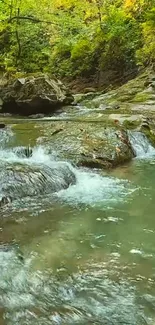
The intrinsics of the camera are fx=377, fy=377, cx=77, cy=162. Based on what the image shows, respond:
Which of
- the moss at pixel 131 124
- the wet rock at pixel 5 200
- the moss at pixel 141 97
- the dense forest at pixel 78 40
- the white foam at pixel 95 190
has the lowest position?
the white foam at pixel 95 190

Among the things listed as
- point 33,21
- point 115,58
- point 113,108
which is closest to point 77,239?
point 113,108

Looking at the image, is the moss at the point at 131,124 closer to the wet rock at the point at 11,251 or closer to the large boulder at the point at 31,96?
the large boulder at the point at 31,96

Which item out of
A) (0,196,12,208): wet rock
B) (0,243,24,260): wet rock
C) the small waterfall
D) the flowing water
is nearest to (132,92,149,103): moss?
the small waterfall

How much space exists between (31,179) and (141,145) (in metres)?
3.64

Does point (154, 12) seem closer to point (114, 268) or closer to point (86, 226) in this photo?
point (86, 226)

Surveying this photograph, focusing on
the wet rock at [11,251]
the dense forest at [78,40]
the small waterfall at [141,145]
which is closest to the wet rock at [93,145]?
the small waterfall at [141,145]

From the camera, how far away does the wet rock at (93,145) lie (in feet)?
25.8

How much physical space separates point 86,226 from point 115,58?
1538 cm

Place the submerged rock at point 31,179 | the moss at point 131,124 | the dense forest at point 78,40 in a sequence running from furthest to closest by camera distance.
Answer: the dense forest at point 78,40
the moss at point 131,124
the submerged rock at point 31,179

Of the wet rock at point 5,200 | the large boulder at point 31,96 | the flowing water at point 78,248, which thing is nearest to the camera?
the flowing water at point 78,248

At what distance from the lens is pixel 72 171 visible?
7.31 metres

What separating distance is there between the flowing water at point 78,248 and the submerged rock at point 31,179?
18mm

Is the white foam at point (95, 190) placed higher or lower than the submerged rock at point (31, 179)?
lower

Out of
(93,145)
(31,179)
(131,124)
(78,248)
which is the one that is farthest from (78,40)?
(78,248)
